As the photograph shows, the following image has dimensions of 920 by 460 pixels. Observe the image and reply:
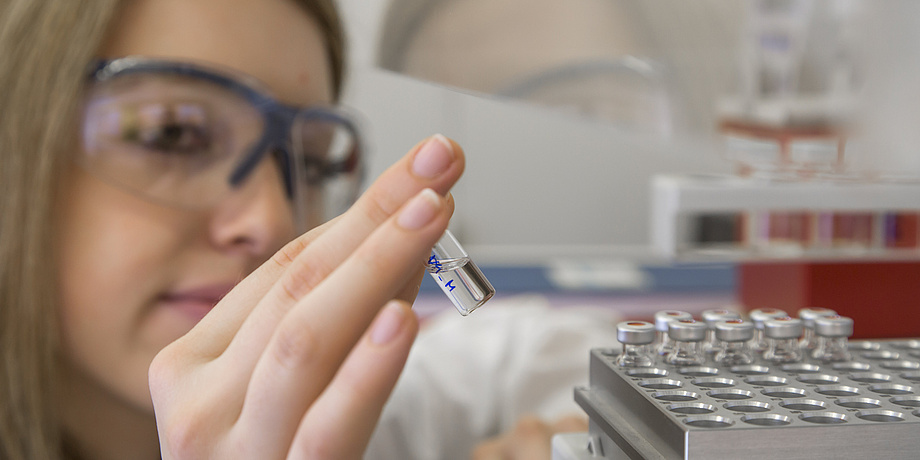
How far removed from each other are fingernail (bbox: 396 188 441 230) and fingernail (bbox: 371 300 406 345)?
31 mm

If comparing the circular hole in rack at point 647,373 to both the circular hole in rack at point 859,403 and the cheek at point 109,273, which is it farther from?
the cheek at point 109,273

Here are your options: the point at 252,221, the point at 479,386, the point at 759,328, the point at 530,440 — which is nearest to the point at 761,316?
the point at 759,328

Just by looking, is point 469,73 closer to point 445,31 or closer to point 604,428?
point 445,31

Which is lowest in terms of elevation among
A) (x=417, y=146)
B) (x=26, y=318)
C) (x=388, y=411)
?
(x=388, y=411)

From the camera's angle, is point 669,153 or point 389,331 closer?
point 389,331

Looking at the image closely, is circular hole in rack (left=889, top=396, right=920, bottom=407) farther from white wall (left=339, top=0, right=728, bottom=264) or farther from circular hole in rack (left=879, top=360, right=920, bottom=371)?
white wall (left=339, top=0, right=728, bottom=264)

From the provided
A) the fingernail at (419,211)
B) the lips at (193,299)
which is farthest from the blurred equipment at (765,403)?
the lips at (193,299)

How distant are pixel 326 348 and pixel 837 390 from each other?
0.65 feet

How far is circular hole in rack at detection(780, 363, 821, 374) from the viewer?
1.04 ft

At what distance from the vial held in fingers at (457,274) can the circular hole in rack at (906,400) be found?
158 mm

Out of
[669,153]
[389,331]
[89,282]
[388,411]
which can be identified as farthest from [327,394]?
[669,153]

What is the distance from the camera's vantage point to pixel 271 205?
67cm

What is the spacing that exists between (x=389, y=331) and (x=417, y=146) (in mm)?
79

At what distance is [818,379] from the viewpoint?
0.99 feet
